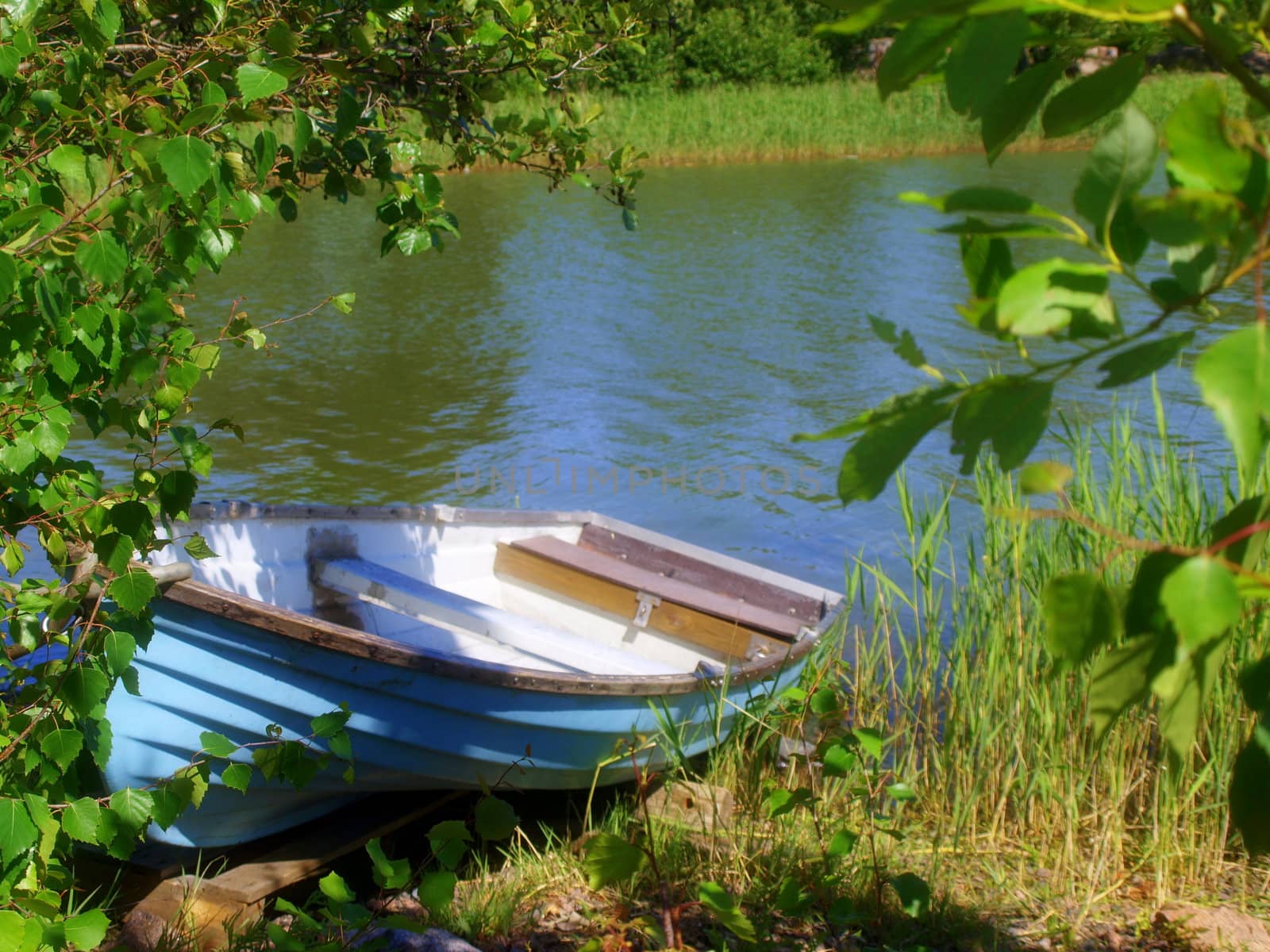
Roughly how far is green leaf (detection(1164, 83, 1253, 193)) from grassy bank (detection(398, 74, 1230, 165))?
22.0m

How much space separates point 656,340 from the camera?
11172 millimetres

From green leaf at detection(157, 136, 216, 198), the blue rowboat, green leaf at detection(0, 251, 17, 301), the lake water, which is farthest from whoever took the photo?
the lake water

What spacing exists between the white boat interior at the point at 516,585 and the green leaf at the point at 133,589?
1.77 m

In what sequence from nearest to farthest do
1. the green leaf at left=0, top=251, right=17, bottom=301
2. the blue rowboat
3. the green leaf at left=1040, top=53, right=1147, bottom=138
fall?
1. the green leaf at left=1040, top=53, right=1147, bottom=138
2. the green leaf at left=0, top=251, right=17, bottom=301
3. the blue rowboat

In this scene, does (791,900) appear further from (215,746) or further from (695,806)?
(215,746)

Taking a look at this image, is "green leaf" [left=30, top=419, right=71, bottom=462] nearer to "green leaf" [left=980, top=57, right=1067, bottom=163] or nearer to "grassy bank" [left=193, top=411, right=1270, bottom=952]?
"grassy bank" [left=193, top=411, right=1270, bottom=952]

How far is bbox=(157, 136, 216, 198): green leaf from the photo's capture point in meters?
1.68

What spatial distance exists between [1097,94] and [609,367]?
31.5 feet

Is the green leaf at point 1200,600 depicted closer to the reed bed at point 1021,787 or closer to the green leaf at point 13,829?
the green leaf at point 13,829

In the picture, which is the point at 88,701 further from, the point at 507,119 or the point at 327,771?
the point at 507,119

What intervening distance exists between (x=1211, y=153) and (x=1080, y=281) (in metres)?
0.09

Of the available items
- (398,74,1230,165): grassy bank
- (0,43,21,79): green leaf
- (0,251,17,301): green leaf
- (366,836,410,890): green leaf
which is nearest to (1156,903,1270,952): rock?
(366,836,410,890): green leaf

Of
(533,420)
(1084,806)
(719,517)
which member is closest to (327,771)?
(1084,806)

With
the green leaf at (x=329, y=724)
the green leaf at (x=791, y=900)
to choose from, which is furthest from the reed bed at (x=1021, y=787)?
the green leaf at (x=329, y=724)
